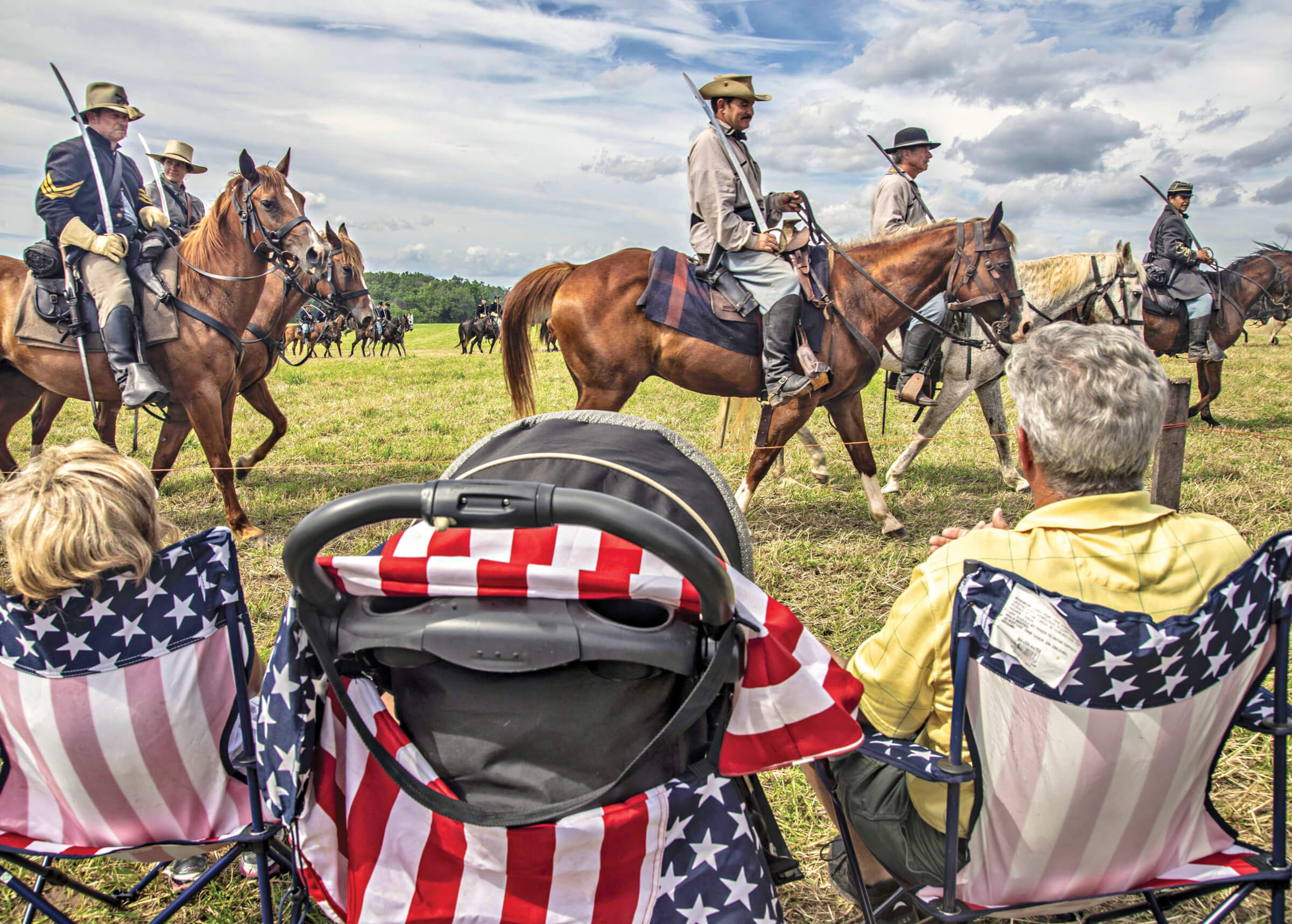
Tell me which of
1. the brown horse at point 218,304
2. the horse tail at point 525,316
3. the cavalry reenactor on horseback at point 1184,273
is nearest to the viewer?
the brown horse at point 218,304

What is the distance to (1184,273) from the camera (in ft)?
27.4

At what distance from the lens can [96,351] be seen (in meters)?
4.89

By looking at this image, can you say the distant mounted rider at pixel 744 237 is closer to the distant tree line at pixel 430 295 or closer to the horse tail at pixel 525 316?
the horse tail at pixel 525 316

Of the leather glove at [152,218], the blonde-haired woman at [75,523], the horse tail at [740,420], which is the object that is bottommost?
the horse tail at [740,420]

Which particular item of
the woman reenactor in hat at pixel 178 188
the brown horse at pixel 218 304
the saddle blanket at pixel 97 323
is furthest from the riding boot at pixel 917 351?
the woman reenactor in hat at pixel 178 188

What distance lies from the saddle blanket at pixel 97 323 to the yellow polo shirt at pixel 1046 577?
508cm

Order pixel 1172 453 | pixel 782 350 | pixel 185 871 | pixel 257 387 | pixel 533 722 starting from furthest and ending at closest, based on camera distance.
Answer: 1. pixel 257 387
2. pixel 782 350
3. pixel 1172 453
4. pixel 185 871
5. pixel 533 722

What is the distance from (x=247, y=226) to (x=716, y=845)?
5.30 metres

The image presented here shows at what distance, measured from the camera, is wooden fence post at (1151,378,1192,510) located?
11.5ft

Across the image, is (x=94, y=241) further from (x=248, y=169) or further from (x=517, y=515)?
(x=517, y=515)

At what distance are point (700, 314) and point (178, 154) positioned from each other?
646 centimetres

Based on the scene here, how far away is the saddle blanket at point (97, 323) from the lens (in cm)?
475

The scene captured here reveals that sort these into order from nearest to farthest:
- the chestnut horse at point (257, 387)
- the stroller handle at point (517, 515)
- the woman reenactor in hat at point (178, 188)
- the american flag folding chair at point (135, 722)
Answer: the stroller handle at point (517, 515)
the american flag folding chair at point (135, 722)
the chestnut horse at point (257, 387)
the woman reenactor in hat at point (178, 188)

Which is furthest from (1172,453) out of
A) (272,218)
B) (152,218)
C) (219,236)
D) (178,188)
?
(178,188)
